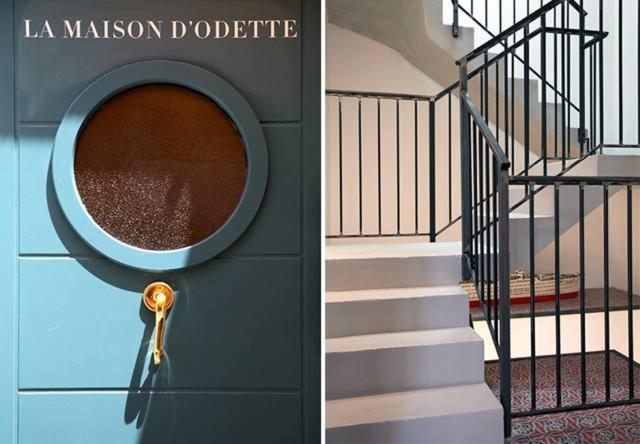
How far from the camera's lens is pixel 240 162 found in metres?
0.85

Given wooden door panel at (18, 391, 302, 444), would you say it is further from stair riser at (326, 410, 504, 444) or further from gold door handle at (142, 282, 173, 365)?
stair riser at (326, 410, 504, 444)

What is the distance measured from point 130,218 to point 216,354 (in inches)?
12.4

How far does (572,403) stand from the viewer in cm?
189

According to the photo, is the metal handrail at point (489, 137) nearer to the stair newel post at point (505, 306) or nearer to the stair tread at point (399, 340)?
the stair newel post at point (505, 306)

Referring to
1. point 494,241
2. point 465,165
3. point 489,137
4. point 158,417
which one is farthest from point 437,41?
point 158,417

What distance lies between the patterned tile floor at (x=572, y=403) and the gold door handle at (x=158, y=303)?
143 cm

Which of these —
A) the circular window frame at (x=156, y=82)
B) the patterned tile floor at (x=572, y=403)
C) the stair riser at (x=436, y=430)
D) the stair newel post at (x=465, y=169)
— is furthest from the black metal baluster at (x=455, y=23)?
the circular window frame at (x=156, y=82)

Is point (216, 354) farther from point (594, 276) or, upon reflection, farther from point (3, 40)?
point (594, 276)

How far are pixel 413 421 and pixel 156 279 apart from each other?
113 centimetres

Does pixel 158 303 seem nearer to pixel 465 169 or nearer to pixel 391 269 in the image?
pixel 391 269

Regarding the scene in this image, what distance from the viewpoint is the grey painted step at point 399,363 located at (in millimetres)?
1683

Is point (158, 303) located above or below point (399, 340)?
above

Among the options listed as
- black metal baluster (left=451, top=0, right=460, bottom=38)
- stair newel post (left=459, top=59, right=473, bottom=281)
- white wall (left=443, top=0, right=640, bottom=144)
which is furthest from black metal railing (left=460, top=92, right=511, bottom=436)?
white wall (left=443, top=0, right=640, bottom=144)

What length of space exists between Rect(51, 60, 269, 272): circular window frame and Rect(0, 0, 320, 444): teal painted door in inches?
0.6
